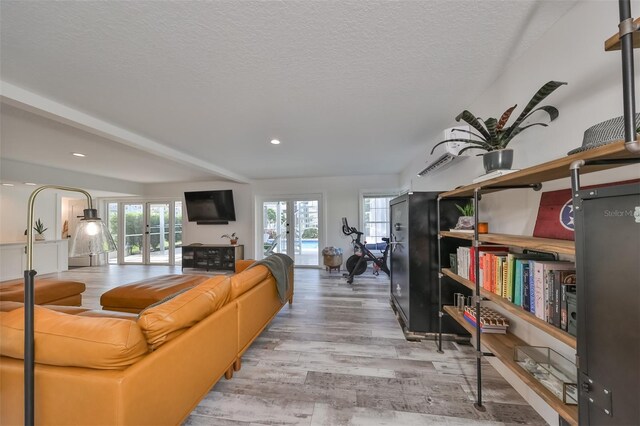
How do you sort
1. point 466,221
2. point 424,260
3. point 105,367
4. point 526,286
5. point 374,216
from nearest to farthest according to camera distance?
point 105,367
point 526,286
point 466,221
point 424,260
point 374,216

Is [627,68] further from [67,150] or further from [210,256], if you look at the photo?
[210,256]

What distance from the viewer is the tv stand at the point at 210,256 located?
19.2 ft

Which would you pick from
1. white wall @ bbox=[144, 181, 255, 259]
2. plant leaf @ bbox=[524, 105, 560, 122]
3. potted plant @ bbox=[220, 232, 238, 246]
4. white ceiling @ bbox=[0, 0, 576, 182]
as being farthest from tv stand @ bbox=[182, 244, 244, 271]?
plant leaf @ bbox=[524, 105, 560, 122]

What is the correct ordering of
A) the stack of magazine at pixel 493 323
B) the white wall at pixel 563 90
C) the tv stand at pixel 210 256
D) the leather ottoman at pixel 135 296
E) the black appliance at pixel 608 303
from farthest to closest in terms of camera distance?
the tv stand at pixel 210 256, the leather ottoman at pixel 135 296, the stack of magazine at pixel 493 323, the white wall at pixel 563 90, the black appliance at pixel 608 303

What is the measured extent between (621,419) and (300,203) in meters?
5.66

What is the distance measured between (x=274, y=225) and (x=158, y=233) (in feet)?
11.1

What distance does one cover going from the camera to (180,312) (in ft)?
4.24

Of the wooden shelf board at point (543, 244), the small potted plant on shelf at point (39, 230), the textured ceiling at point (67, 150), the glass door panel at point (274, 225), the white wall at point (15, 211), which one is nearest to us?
the wooden shelf board at point (543, 244)

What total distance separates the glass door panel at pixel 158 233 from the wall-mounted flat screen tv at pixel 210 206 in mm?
977

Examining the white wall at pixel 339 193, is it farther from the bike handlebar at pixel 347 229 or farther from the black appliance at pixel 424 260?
the black appliance at pixel 424 260

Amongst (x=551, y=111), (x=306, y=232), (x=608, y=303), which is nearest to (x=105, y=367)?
(x=608, y=303)

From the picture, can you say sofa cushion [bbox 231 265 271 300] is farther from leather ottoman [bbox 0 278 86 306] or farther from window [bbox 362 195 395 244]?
window [bbox 362 195 395 244]

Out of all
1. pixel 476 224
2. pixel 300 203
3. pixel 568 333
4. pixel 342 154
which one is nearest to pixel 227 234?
pixel 300 203

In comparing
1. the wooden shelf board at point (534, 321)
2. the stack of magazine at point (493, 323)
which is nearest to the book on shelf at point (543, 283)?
the wooden shelf board at point (534, 321)
